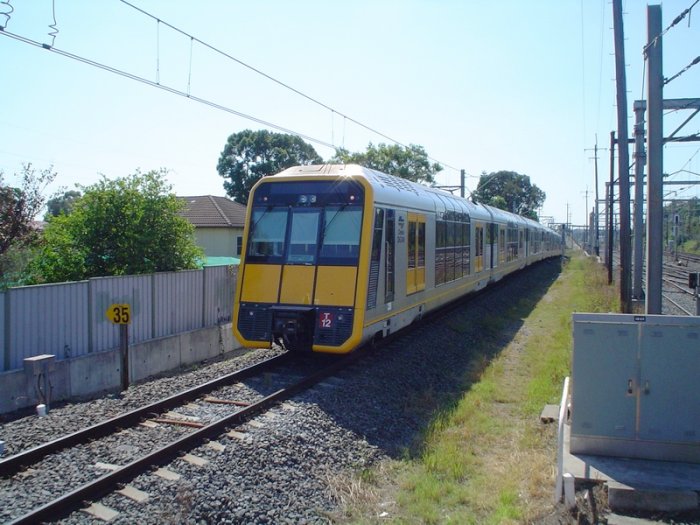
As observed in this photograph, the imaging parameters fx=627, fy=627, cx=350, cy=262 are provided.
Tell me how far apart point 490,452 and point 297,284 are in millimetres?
4185

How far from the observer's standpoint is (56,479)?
5.88 metres

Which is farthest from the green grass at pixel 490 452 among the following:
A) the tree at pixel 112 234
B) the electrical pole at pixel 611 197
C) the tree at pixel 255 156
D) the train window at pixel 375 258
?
the tree at pixel 255 156

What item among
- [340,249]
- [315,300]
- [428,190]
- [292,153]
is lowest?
[315,300]

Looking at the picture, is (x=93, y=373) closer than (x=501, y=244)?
Yes

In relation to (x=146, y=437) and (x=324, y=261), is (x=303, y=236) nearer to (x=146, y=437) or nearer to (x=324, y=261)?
(x=324, y=261)

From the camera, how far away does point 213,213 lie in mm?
32781

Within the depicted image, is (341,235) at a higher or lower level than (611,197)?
lower

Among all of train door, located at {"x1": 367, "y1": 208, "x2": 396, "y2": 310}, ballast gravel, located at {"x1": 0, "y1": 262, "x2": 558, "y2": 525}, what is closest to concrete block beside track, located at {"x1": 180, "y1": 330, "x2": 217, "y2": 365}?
ballast gravel, located at {"x1": 0, "y1": 262, "x2": 558, "y2": 525}

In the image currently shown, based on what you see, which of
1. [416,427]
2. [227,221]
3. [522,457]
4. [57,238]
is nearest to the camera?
[522,457]

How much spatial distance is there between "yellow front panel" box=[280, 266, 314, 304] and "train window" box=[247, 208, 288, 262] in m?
0.35

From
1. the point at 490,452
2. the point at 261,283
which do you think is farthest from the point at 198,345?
the point at 490,452

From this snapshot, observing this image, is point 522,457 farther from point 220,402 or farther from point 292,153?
point 292,153

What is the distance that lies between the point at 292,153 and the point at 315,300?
4652cm

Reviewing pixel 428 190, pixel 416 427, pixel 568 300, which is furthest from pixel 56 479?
pixel 568 300
